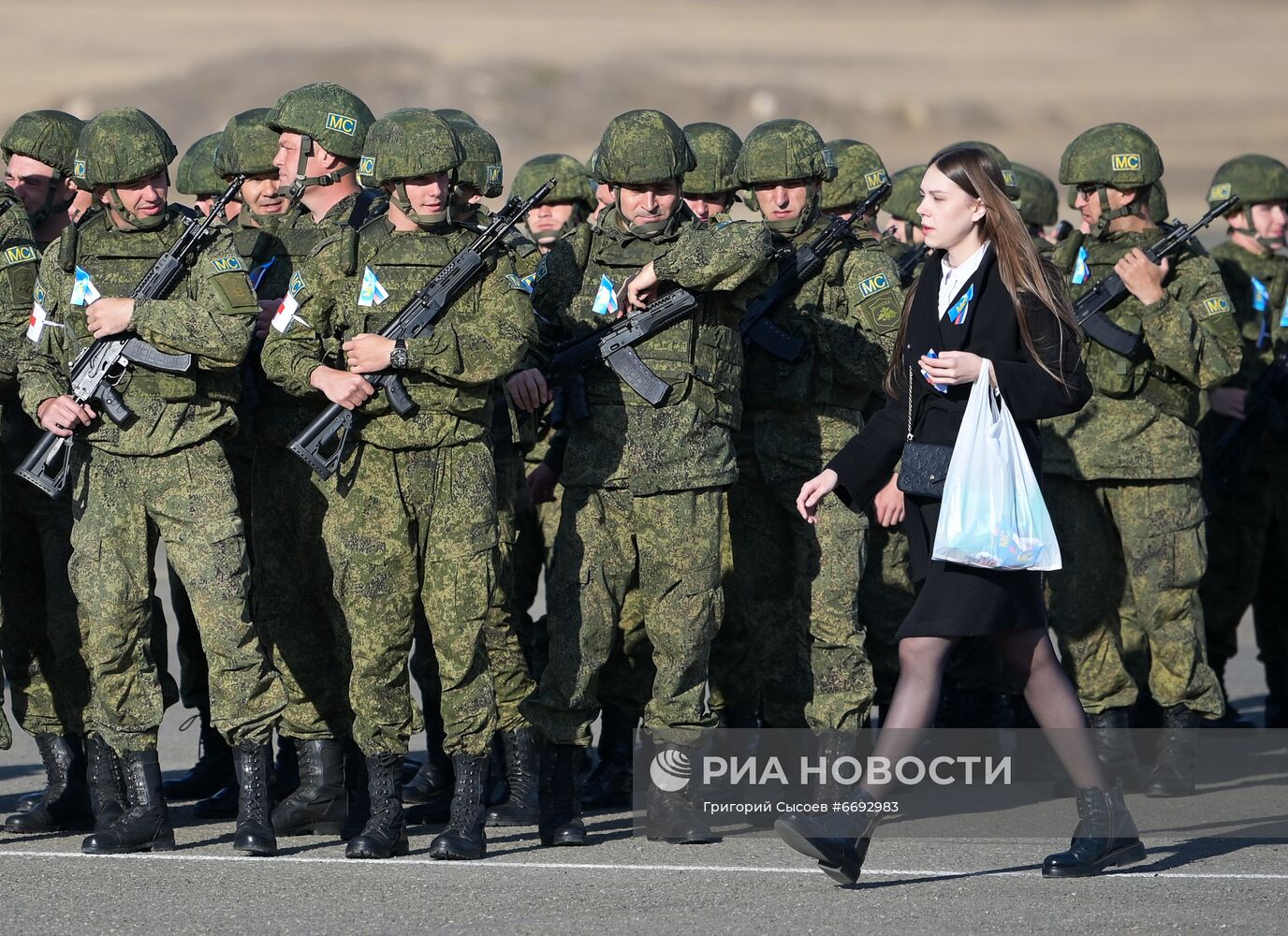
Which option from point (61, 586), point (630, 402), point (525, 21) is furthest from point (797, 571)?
point (525, 21)

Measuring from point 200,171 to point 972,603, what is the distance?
4.38 metres

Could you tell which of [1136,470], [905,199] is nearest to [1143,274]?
[1136,470]

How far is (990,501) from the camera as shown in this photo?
6.24 metres

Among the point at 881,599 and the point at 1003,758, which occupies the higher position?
the point at 881,599

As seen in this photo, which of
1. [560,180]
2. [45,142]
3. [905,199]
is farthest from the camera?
[560,180]

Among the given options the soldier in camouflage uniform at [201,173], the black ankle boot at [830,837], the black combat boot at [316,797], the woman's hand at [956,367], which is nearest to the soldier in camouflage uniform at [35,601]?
the black combat boot at [316,797]

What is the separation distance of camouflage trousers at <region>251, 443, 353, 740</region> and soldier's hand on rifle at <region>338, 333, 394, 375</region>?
87 centimetres

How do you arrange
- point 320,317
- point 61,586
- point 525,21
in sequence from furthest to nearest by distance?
point 525,21 < point 61,586 < point 320,317

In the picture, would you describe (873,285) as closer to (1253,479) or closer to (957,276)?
(957,276)

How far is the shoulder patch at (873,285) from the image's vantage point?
8.06 meters

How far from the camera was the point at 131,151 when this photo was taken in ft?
24.0

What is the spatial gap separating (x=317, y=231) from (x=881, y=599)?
9.14ft

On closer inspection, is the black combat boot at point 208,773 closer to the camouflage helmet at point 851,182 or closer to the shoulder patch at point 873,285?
the shoulder patch at point 873,285

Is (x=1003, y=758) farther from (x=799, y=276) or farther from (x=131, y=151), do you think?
(x=131, y=151)
